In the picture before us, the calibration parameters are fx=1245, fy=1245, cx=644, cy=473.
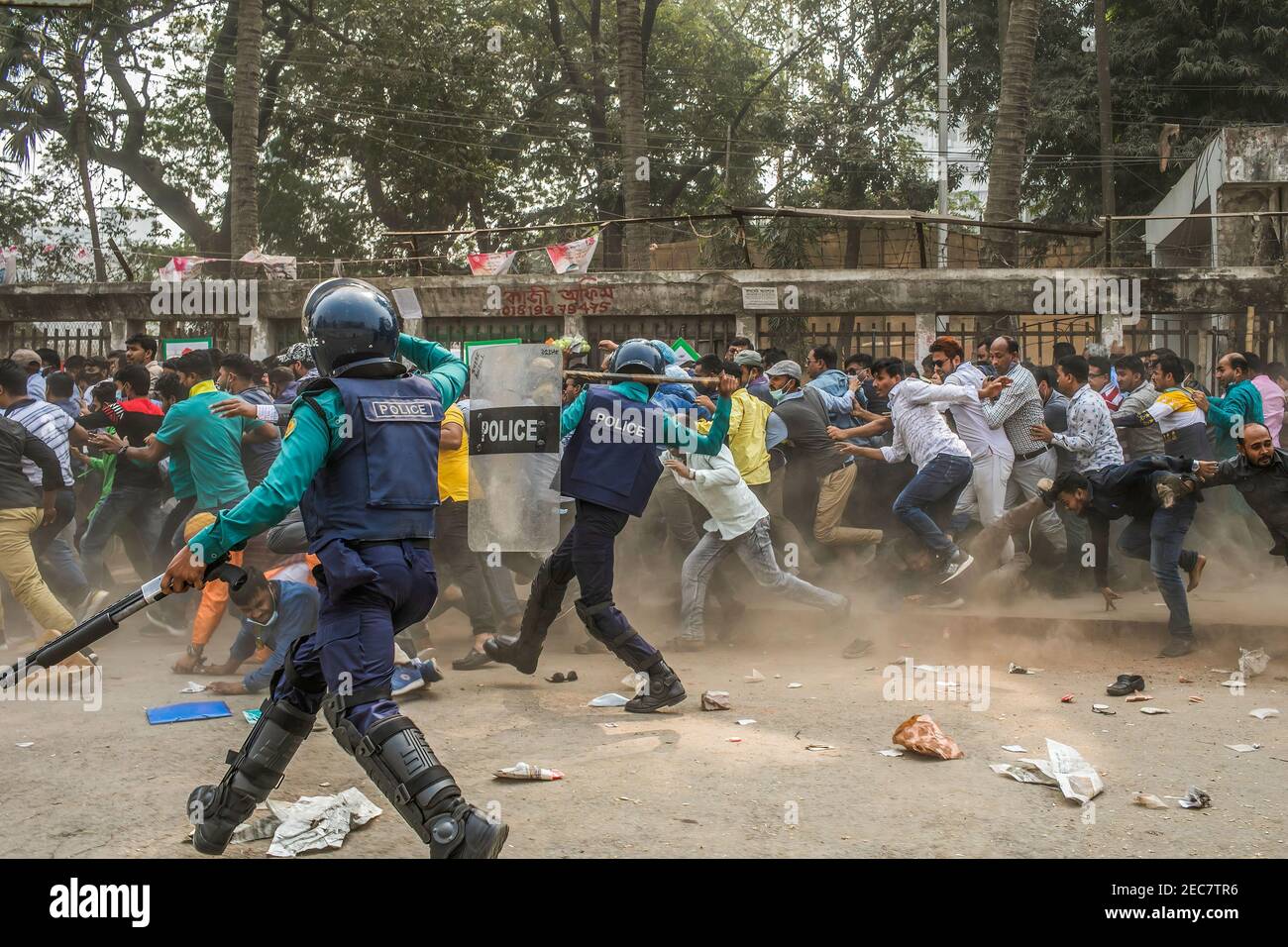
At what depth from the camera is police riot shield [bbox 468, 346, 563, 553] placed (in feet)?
25.9

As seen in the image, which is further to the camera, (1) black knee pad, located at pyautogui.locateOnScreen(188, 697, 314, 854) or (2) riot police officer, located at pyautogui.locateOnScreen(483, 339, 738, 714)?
(2) riot police officer, located at pyautogui.locateOnScreen(483, 339, 738, 714)

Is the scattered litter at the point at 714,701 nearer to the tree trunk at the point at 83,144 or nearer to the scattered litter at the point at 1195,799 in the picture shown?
the scattered litter at the point at 1195,799

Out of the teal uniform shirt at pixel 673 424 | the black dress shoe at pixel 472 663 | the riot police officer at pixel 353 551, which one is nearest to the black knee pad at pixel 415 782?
the riot police officer at pixel 353 551

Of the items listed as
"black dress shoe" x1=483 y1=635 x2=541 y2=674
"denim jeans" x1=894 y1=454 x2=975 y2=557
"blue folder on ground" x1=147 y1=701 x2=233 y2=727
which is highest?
"denim jeans" x1=894 y1=454 x2=975 y2=557

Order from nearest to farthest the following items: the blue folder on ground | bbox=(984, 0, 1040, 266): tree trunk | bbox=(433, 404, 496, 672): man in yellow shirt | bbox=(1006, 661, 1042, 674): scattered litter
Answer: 1. the blue folder on ground
2. bbox=(1006, 661, 1042, 674): scattered litter
3. bbox=(433, 404, 496, 672): man in yellow shirt
4. bbox=(984, 0, 1040, 266): tree trunk

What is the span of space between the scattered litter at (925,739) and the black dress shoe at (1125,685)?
166cm

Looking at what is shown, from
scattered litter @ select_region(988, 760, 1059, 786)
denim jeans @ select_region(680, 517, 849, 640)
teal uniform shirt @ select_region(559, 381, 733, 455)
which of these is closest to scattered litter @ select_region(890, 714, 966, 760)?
scattered litter @ select_region(988, 760, 1059, 786)

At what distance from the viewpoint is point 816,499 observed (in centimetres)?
904

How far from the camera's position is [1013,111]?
1481cm

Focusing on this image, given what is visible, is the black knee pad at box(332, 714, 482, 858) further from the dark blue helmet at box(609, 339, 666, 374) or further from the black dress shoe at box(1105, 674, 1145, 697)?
the black dress shoe at box(1105, 674, 1145, 697)

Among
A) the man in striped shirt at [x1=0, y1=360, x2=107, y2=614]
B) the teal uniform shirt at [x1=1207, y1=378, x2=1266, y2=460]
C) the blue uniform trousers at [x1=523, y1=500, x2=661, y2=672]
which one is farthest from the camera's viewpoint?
the teal uniform shirt at [x1=1207, y1=378, x2=1266, y2=460]

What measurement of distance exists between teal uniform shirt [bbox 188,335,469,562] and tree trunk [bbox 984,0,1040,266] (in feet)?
41.1

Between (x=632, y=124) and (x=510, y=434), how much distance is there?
1096 centimetres

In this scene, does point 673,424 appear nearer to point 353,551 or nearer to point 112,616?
point 353,551
